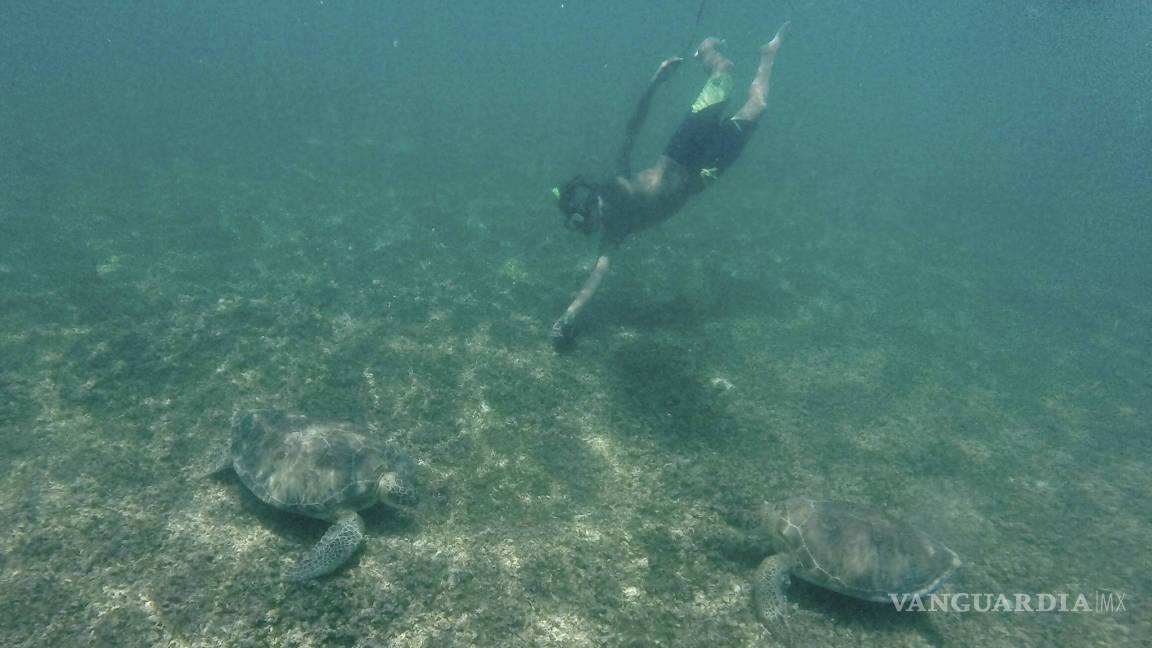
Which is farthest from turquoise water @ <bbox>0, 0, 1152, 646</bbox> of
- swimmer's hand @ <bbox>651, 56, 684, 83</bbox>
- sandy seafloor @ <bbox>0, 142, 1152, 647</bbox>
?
swimmer's hand @ <bbox>651, 56, 684, 83</bbox>

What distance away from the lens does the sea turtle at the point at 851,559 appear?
4496 millimetres

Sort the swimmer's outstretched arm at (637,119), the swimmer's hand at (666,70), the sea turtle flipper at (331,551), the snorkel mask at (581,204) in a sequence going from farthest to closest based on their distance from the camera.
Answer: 1. the swimmer's hand at (666,70)
2. the swimmer's outstretched arm at (637,119)
3. the snorkel mask at (581,204)
4. the sea turtle flipper at (331,551)

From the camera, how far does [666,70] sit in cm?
1038

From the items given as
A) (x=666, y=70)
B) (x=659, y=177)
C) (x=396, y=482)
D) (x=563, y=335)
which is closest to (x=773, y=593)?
(x=396, y=482)

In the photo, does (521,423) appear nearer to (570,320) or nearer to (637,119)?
(570,320)

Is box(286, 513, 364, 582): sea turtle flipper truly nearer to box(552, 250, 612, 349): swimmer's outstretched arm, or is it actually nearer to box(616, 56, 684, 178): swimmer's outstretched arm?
box(552, 250, 612, 349): swimmer's outstretched arm

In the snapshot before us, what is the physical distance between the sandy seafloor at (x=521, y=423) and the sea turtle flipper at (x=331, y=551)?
20cm

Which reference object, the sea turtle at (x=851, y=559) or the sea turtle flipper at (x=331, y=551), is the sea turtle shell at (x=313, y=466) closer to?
the sea turtle flipper at (x=331, y=551)

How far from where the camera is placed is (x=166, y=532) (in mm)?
4773

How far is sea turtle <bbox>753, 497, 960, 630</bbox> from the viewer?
4.50 meters

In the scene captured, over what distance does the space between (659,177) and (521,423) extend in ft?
18.2

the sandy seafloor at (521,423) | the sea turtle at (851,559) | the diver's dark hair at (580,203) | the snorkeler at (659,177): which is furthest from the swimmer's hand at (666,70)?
the sea turtle at (851,559)

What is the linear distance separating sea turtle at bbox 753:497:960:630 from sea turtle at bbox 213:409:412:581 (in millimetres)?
3644

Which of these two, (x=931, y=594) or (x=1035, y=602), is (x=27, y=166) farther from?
(x=1035, y=602)
